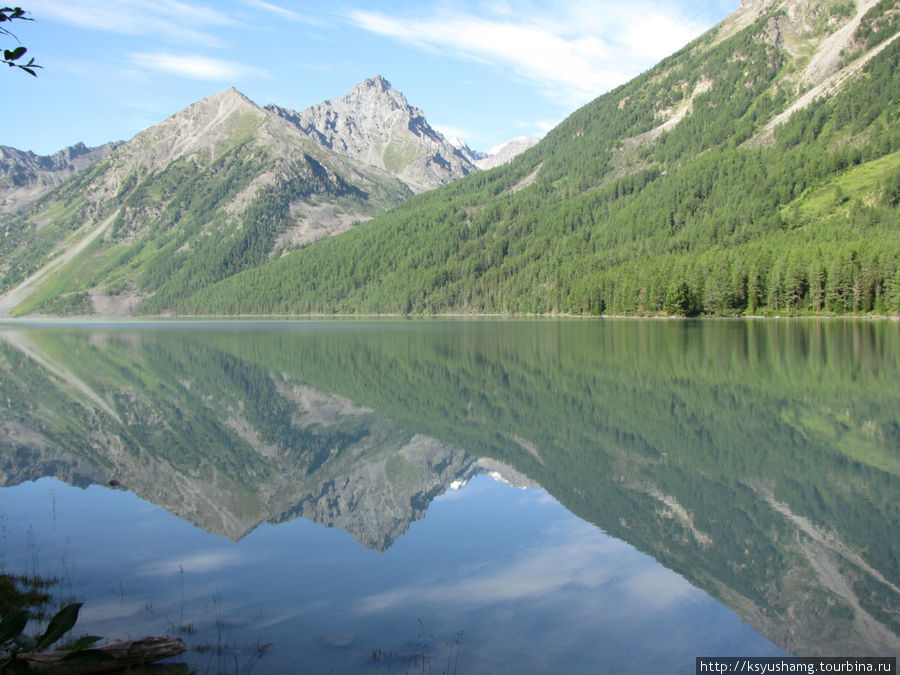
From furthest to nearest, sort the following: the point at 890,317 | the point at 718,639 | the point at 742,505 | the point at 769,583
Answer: the point at 890,317
the point at 742,505
the point at 769,583
the point at 718,639

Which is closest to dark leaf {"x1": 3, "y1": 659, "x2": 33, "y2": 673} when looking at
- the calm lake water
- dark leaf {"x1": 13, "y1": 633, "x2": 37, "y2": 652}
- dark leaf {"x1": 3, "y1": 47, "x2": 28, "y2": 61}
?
dark leaf {"x1": 13, "y1": 633, "x2": 37, "y2": 652}

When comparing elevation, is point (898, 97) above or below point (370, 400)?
above

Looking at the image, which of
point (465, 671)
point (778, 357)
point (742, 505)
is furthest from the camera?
point (778, 357)

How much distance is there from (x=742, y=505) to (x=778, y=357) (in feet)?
117

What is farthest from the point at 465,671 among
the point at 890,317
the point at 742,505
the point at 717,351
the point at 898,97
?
the point at 898,97

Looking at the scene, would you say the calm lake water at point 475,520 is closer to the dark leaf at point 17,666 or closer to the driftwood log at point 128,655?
the driftwood log at point 128,655

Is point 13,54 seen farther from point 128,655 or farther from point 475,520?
point 475,520

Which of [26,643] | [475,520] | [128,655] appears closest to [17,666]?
[26,643]

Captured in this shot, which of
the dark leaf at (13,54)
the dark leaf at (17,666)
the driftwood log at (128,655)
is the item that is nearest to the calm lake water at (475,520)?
the driftwood log at (128,655)

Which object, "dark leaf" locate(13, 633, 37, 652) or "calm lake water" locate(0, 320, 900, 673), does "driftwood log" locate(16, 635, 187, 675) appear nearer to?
"calm lake water" locate(0, 320, 900, 673)

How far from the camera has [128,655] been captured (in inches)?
324

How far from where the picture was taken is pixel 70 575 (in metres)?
12.9

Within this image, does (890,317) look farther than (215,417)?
Yes

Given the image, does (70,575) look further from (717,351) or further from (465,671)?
(717,351)
